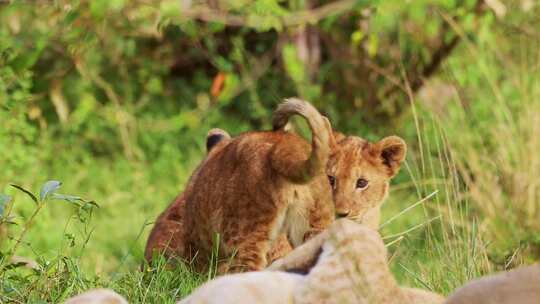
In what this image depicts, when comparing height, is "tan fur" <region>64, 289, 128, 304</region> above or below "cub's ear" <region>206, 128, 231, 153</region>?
above

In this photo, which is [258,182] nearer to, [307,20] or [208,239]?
[208,239]

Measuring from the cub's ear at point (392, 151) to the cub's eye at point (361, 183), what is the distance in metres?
0.16

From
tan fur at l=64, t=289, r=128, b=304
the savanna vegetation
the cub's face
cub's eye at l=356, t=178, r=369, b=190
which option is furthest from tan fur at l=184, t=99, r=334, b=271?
the savanna vegetation

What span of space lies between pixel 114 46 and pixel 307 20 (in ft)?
7.64

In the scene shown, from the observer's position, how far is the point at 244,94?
9.96 metres

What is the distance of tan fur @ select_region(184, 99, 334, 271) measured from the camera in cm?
457

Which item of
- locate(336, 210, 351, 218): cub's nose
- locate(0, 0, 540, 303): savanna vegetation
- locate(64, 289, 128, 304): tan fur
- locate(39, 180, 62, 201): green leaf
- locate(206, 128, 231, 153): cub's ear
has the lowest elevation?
locate(0, 0, 540, 303): savanna vegetation

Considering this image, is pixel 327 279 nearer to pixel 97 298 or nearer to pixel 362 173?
pixel 97 298

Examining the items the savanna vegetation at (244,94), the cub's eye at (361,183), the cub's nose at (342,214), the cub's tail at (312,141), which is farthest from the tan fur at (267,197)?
the savanna vegetation at (244,94)

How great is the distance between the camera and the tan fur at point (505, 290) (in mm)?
3232

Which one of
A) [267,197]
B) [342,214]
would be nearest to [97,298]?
[267,197]

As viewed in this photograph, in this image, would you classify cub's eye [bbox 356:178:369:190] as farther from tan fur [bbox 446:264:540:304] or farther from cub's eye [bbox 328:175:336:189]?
tan fur [bbox 446:264:540:304]

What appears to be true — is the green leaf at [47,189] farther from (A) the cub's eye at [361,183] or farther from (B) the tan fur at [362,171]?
(A) the cub's eye at [361,183]

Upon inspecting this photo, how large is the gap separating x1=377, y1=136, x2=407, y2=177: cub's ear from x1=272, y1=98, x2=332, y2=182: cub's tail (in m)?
0.74
